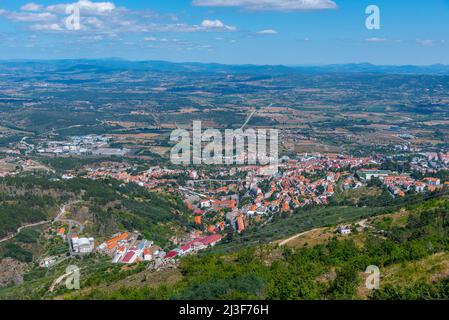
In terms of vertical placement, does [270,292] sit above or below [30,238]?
above

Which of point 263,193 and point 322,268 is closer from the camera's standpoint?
point 322,268

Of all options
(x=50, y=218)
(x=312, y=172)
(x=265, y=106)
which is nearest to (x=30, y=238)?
(x=50, y=218)

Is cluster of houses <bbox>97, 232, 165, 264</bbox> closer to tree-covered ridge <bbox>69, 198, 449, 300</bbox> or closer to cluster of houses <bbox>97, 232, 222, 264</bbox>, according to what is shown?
cluster of houses <bbox>97, 232, 222, 264</bbox>

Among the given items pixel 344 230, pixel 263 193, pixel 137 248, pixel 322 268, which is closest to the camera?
→ pixel 322 268

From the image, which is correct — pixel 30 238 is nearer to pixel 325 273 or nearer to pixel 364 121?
pixel 325 273

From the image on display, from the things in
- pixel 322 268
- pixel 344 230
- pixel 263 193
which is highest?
pixel 322 268

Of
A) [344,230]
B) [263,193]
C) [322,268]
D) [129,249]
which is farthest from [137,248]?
[263,193]

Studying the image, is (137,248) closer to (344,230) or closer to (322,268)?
(344,230)

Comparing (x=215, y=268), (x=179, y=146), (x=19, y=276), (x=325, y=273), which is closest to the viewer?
(x=325, y=273)

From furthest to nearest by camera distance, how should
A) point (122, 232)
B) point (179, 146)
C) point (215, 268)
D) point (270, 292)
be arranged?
point (179, 146)
point (122, 232)
point (215, 268)
point (270, 292)
